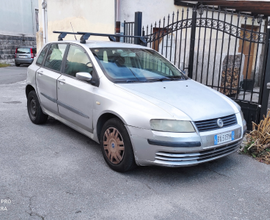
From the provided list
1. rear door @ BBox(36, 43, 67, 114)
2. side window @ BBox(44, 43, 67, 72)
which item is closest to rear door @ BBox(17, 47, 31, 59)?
rear door @ BBox(36, 43, 67, 114)

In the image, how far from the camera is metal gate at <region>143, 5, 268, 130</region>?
5543 millimetres

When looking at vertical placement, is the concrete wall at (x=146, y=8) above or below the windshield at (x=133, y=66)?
above

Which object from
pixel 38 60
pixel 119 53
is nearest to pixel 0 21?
pixel 38 60

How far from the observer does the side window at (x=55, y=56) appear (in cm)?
508

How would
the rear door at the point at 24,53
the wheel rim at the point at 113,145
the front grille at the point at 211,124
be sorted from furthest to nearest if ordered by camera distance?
the rear door at the point at 24,53 → the wheel rim at the point at 113,145 → the front grille at the point at 211,124

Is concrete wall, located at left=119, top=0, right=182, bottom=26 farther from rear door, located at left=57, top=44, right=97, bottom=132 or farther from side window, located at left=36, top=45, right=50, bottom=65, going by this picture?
rear door, located at left=57, top=44, right=97, bottom=132

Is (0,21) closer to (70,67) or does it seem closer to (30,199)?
(70,67)

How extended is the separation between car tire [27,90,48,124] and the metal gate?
284 centimetres

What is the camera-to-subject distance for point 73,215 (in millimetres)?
2895

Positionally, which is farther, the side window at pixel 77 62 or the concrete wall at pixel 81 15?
the concrete wall at pixel 81 15

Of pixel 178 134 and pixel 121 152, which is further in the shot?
pixel 121 152

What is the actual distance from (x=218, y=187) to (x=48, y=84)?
131 inches

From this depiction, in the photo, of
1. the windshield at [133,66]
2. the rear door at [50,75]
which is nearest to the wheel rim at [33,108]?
the rear door at [50,75]

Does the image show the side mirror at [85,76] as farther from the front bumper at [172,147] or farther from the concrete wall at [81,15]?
the concrete wall at [81,15]
